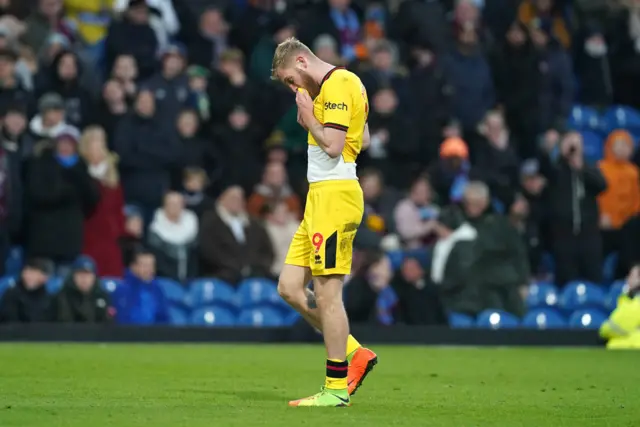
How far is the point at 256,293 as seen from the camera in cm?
1808

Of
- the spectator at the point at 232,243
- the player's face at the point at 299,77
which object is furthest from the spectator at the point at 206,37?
the player's face at the point at 299,77

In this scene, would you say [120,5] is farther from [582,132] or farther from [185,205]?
[582,132]

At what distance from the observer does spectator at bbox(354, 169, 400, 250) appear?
742 inches

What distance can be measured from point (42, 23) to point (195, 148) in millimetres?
3059

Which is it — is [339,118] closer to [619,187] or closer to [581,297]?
[581,297]

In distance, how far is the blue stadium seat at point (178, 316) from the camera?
17.8 meters

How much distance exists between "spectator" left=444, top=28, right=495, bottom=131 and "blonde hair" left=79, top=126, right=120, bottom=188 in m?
5.63

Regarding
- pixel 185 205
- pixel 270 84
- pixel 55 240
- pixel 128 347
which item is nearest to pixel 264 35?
pixel 270 84

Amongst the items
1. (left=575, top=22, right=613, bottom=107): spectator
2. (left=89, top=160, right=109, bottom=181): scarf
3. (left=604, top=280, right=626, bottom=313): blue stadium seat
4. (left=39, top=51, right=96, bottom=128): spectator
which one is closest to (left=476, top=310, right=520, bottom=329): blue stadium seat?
(left=604, top=280, right=626, bottom=313): blue stadium seat

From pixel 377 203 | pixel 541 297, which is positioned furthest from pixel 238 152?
pixel 541 297

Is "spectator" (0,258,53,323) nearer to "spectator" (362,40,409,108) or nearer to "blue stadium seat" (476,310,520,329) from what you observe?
"blue stadium seat" (476,310,520,329)

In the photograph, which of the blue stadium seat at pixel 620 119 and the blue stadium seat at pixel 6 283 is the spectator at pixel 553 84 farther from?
the blue stadium seat at pixel 6 283

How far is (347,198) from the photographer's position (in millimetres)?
9570

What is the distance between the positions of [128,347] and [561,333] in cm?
534
